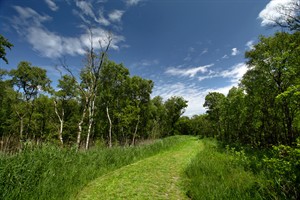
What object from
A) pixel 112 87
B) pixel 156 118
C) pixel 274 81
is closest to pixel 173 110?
pixel 156 118

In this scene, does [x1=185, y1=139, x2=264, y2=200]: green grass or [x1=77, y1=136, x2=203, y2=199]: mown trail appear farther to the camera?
[x1=77, y1=136, x2=203, y2=199]: mown trail

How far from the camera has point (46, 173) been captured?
521 centimetres

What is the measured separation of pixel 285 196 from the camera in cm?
338

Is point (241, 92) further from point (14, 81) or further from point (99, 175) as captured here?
point (14, 81)

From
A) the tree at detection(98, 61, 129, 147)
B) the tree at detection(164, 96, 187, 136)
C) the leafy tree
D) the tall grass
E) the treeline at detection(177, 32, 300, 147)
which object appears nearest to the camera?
the tall grass

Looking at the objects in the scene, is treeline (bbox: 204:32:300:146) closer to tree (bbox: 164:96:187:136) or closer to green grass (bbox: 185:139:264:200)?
green grass (bbox: 185:139:264:200)

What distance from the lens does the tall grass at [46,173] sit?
4.28 meters

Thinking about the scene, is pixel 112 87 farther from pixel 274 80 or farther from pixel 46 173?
pixel 46 173

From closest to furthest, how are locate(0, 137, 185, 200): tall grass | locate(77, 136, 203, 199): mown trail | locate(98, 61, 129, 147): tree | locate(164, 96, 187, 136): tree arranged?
locate(0, 137, 185, 200): tall grass
locate(77, 136, 203, 199): mown trail
locate(98, 61, 129, 147): tree
locate(164, 96, 187, 136): tree

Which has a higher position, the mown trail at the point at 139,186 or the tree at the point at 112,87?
the tree at the point at 112,87

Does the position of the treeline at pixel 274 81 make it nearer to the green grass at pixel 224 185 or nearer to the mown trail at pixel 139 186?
the green grass at pixel 224 185

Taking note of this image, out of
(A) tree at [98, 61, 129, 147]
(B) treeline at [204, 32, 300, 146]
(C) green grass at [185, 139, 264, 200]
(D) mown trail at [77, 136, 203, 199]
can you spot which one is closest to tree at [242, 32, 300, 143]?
(B) treeline at [204, 32, 300, 146]

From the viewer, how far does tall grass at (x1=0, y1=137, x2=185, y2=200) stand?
4281 mm

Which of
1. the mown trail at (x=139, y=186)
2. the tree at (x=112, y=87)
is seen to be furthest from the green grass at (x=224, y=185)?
the tree at (x=112, y=87)
